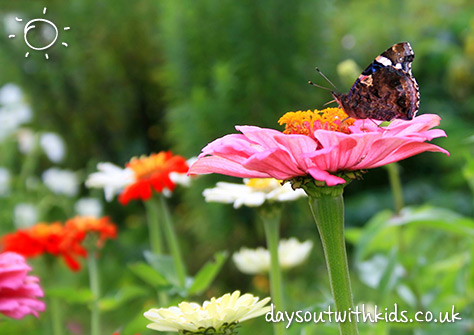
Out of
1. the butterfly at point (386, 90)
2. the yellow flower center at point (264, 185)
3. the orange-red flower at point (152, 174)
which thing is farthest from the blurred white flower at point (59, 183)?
the butterfly at point (386, 90)

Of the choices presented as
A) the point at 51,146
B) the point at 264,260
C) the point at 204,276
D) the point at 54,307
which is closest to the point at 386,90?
the point at 204,276

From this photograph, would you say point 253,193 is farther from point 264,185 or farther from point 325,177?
point 325,177

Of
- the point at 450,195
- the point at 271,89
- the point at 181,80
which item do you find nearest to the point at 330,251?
the point at 271,89

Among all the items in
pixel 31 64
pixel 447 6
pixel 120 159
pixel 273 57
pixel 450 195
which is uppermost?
pixel 447 6

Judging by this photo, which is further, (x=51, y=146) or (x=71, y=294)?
(x=51, y=146)

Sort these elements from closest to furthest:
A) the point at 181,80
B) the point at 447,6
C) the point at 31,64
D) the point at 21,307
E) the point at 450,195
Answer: the point at 21,307 → the point at 181,80 → the point at 450,195 → the point at 31,64 → the point at 447,6

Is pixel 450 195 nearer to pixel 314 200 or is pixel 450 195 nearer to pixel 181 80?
pixel 181 80

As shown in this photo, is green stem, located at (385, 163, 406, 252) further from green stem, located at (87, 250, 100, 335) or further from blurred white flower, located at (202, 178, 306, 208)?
green stem, located at (87, 250, 100, 335)
